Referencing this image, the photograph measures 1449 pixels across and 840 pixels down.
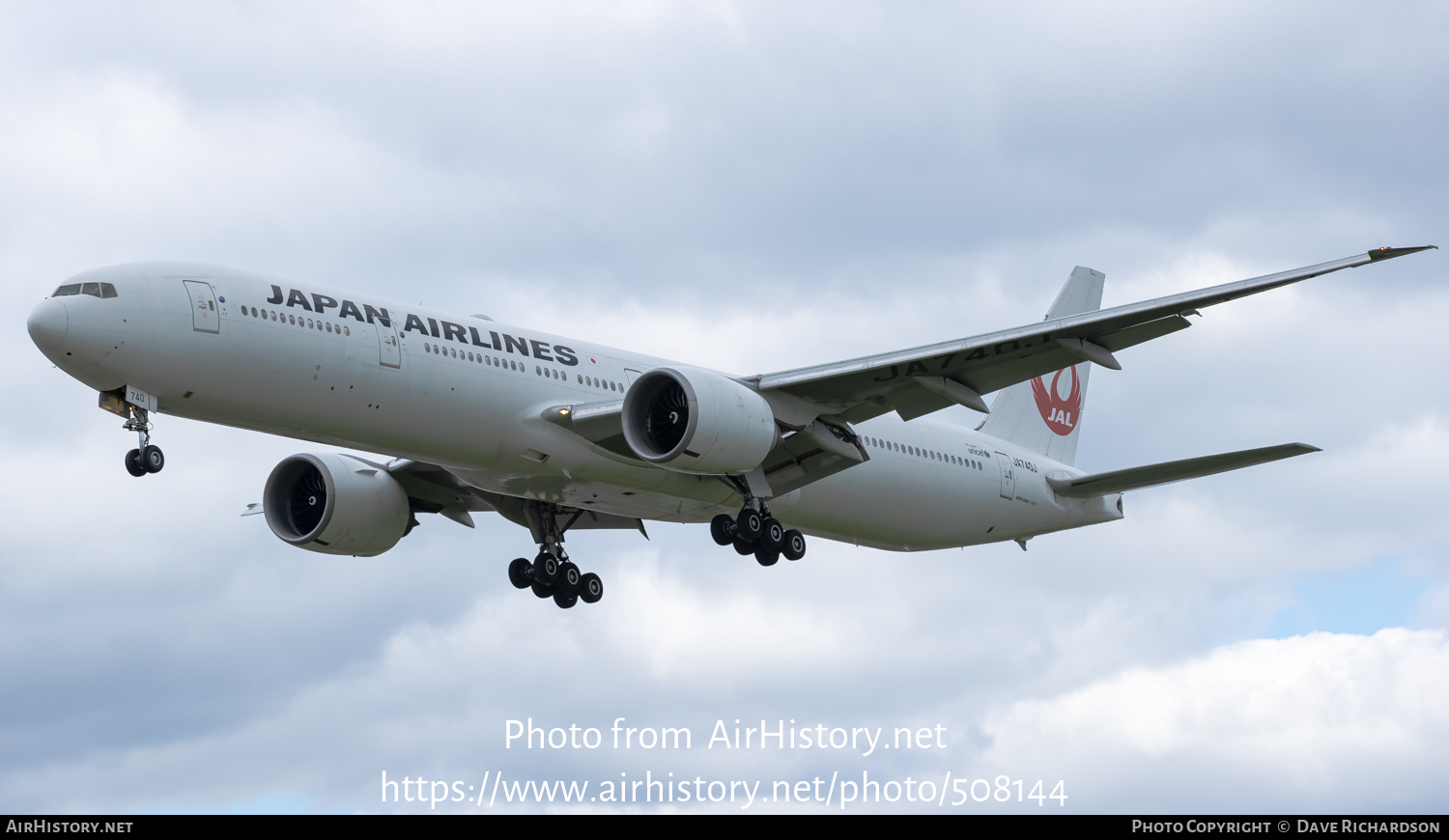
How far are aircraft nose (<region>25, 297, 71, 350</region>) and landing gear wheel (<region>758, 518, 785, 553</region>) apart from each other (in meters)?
13.3

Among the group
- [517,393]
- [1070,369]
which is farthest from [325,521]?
[1070,369]

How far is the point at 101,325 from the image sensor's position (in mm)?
25125

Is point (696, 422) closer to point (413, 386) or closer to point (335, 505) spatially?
point (413, 386)

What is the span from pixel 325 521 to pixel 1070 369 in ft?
68.0

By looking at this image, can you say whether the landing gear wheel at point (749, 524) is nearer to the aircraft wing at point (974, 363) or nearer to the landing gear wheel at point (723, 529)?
the landing gear wheel at point (723, 529)

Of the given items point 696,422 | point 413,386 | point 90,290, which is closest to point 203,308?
point 90,290

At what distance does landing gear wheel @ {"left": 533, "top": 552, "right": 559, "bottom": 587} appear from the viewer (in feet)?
117

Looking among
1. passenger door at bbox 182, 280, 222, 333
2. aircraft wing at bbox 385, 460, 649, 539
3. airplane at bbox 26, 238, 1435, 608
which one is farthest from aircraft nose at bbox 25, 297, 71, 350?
aircraft wing at bbox 385, 460, 649, 539

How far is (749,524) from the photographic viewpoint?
31516 mm

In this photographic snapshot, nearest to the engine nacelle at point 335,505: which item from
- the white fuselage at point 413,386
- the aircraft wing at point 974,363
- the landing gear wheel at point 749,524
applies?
the white fuselage at point 413,386

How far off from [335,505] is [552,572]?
4924 millimetres

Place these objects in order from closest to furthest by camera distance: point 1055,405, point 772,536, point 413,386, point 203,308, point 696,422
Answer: point 203,308, point 413,386, point 696,422, point 772,536, point 1055,405

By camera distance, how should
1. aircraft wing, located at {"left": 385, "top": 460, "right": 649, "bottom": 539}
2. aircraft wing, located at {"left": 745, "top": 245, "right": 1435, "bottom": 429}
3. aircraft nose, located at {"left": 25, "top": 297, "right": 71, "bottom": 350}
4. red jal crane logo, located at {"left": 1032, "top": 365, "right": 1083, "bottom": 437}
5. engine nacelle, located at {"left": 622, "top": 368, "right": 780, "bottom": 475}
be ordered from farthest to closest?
red jal crane logo, located at {"left": 1032, "top": 365, "right": 1083, "bottom": 437}, aircraft wing, located at {"left": 385, "top": 460, "right": 649, "bottom": 539}, engine nacelle, located at {"left": 622, "top": 368, "right": 780, "bottom": 475}, aircraft wing, located at {"left": 745, "top": 245, "right": 1435, "bottom": 429}, aircraft nose, located at {"left": 25, "top": 297, "right": 71, "bottom": 350}

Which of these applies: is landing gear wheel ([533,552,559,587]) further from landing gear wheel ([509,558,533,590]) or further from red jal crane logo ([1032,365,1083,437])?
red jal crane logo ([1032,365,1083,437])
